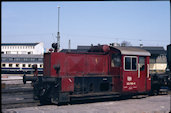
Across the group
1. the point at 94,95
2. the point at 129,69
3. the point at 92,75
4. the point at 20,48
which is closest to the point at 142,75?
the point at 129,69

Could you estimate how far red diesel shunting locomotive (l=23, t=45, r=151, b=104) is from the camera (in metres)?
10.8

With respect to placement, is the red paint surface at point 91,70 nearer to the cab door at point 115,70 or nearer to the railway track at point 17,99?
the cab door at point 115,70

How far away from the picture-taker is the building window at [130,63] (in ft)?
40.8

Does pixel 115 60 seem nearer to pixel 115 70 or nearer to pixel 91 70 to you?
pixel 115 70

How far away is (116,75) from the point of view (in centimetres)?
1241

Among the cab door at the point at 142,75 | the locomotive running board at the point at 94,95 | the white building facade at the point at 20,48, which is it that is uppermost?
the white building facade at the point at 20,48

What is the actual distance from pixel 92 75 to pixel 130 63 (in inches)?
88.2

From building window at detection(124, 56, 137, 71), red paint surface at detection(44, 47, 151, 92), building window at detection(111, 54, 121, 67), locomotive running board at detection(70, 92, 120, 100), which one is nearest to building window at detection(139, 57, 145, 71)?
red paint surface at detection(44, 47, 151, 92)

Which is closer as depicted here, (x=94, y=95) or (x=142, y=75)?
(x=94, y=95)

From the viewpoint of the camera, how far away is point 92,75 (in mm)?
12062

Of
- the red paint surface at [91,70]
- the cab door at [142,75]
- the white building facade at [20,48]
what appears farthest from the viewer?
the white building facade at [20,48]

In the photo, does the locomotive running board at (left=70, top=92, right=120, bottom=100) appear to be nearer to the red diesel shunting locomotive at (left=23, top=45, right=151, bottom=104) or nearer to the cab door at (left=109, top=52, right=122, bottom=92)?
the red diesel shunting locomotive at (left=23, top=45, right=151, bottom=104)

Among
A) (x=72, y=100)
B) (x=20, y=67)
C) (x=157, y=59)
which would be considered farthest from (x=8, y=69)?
(x=72, y=100)

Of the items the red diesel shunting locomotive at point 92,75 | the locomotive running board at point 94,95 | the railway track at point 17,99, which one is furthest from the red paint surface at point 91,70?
the railway track at point 17,99
